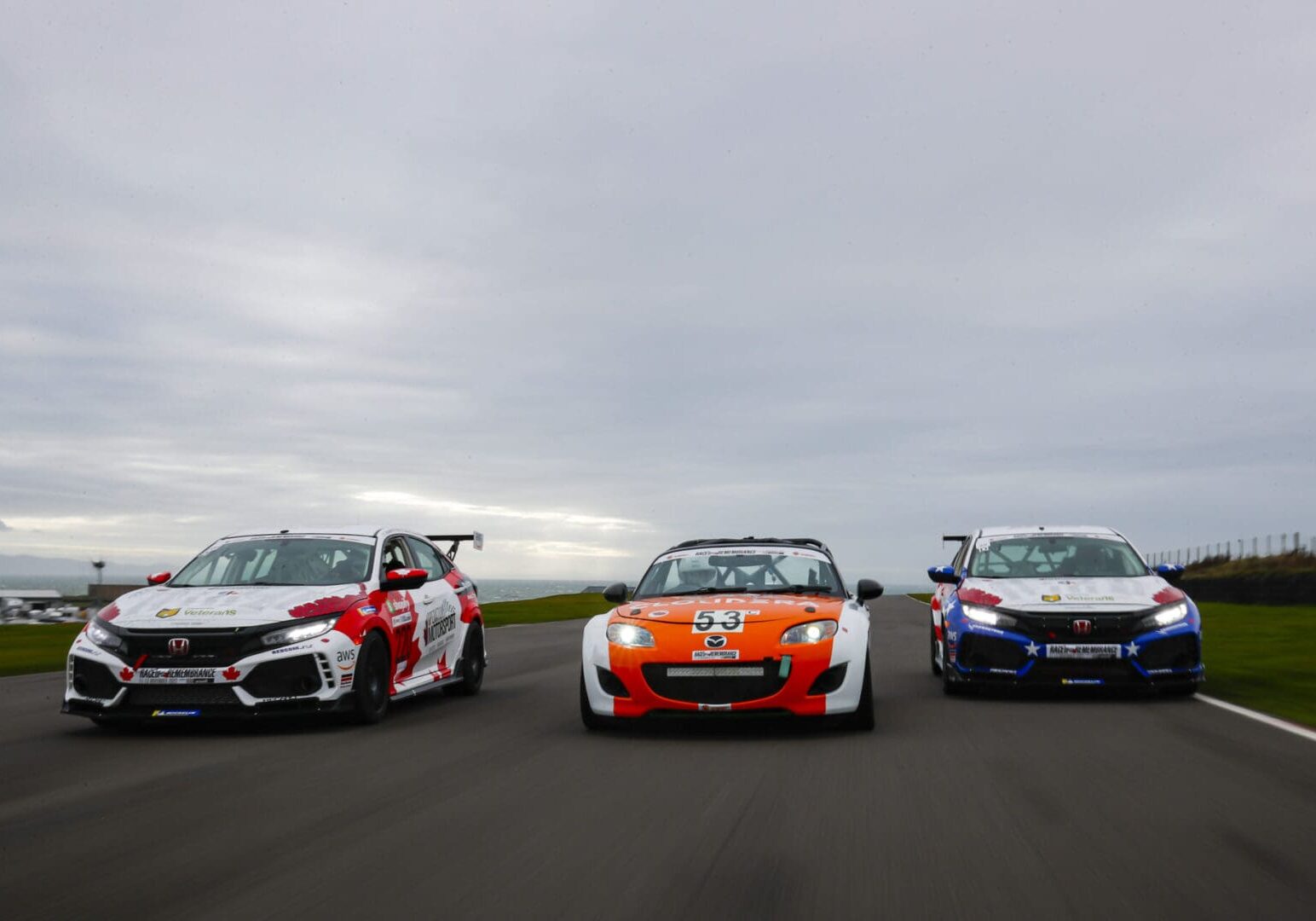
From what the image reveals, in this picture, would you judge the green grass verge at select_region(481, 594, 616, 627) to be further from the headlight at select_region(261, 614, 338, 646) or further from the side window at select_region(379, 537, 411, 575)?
the headlight at select_region(261, 614, 338, 646)

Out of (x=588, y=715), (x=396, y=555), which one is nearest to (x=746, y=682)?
(x=588, y=715)

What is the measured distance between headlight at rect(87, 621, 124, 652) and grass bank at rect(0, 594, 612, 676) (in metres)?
7.34

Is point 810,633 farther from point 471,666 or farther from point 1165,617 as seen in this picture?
point 471,666

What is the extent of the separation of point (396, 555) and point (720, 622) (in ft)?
A: 12.4

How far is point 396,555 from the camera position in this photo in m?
12.7

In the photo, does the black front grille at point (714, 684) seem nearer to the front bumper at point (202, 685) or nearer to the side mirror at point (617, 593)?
the side mirror at point (617, 593)

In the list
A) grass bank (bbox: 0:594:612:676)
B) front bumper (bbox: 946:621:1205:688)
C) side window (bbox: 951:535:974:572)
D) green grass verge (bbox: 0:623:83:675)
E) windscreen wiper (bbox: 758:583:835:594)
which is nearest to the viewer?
windscreen wiper (bbox: 758:583:835:594)

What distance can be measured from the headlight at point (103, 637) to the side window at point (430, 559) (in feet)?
10.3

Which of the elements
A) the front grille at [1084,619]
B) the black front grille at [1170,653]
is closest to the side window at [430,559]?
the front grille at [1084,619]

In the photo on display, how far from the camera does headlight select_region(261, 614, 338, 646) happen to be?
10.2 metres

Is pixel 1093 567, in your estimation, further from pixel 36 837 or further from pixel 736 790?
pixel 36 837

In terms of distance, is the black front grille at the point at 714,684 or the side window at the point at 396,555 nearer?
the black front grille at the point at 714,684

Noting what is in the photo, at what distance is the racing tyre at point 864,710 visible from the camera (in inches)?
397

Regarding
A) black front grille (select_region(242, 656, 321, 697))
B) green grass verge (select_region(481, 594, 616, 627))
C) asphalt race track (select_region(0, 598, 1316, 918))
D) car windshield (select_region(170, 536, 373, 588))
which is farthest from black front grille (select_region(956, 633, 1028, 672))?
green grass verge (select_region(481, 594, 616, 627))
